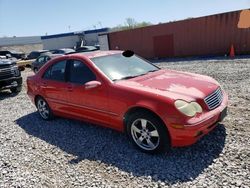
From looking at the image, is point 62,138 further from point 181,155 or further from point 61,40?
point 61,40

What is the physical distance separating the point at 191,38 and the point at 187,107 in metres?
14.4

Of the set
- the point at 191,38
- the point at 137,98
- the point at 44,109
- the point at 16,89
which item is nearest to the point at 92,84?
the point at 137,98

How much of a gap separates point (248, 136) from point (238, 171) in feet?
3.48

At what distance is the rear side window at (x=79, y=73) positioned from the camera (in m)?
4.43

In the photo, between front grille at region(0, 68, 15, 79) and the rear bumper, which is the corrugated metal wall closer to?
the rear bumper

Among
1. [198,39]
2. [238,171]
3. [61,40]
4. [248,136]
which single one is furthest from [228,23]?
[61,40]

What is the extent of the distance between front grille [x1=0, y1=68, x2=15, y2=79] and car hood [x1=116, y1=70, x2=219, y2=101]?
6544mm

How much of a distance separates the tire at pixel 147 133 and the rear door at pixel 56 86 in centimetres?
180

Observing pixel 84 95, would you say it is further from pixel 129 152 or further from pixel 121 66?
pixel 129 152

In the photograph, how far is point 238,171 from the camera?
313cm

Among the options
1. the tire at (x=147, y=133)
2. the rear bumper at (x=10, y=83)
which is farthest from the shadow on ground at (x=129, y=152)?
the rear bumper at (x=10, y=83)

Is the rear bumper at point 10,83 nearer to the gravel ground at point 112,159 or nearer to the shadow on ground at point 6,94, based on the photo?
the shadow on ground at point 6,94

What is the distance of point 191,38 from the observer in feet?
54.9

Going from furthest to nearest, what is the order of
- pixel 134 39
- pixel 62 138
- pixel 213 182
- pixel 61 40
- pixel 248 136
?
pixel 61 40, pixel 134 39, pixel 62 138, pixel 248 136, pixel 213 182
